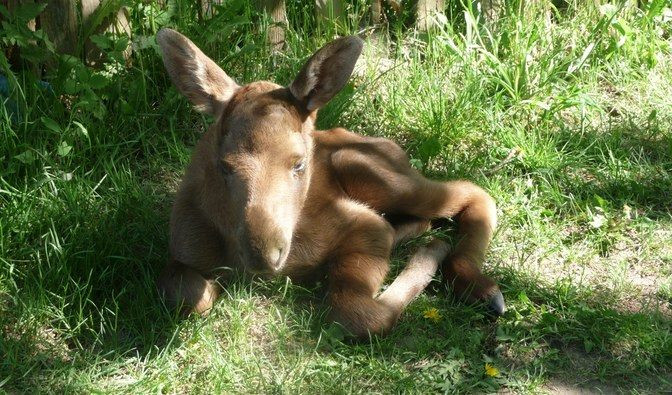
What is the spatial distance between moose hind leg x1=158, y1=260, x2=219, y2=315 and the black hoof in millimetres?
1597

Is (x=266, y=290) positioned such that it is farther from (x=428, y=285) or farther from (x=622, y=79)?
(x=622, y=79)

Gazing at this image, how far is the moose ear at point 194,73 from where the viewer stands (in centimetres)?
575

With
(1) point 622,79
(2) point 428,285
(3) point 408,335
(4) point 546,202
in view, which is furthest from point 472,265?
(1) point 622,79

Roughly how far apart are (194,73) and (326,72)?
0.78 m

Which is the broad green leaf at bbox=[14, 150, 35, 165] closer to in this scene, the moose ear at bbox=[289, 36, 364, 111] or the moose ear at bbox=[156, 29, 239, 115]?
the moose ear at bbox=[156, 29, 239, 115]

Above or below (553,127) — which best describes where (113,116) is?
above

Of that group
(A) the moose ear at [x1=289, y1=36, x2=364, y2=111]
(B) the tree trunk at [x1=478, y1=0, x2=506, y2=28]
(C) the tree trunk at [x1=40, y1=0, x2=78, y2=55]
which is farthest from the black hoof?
(C) the tree trunk at [x1=40, y1=0, x2=78, y2=55]

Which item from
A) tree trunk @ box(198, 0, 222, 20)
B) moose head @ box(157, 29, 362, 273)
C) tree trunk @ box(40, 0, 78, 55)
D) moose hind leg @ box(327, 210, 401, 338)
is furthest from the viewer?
tree trunk @ box(198, 0, 222, 20)

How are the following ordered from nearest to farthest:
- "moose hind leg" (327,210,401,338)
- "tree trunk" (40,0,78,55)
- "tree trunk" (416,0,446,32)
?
"moose hind leg" (327,210,401,338) < "tree trunk" (40,0,78,55) < "tree trunk" (416,0,446,32)

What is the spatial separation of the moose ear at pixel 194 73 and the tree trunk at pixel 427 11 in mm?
2534

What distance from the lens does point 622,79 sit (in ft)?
25.8

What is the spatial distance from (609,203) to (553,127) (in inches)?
34.4

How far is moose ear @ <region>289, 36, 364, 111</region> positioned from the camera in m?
5.62

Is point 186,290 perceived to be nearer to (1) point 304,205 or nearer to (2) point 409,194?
(1) point 304,205
